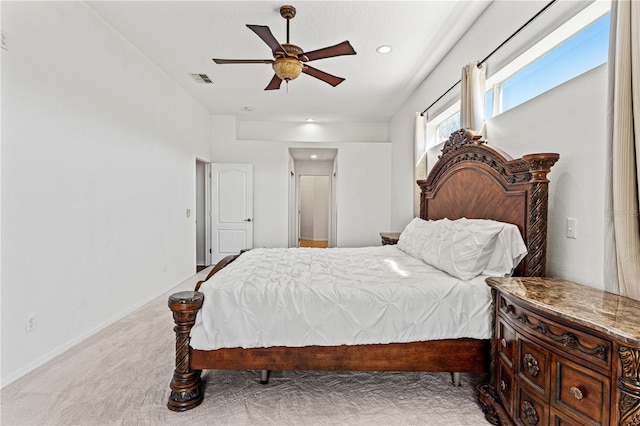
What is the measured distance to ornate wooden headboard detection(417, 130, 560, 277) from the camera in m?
1.89

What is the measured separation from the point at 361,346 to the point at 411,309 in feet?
1.25

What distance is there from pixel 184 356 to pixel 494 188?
2486mm

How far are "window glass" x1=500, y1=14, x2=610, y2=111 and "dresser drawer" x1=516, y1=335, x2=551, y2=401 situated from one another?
5.18ft

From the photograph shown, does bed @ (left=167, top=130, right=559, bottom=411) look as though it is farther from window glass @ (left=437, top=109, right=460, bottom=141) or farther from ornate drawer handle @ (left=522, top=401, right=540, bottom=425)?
window glass @ (left=437, top=109, right=460, bottom=141)

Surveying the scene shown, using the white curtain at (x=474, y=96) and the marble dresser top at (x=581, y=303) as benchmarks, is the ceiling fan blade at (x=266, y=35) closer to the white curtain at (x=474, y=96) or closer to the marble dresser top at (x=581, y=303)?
the white curtain at (x=474, y=96)

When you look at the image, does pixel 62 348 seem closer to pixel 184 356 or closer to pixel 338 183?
pixel 184 356

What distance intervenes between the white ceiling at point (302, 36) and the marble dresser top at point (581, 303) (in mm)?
2387

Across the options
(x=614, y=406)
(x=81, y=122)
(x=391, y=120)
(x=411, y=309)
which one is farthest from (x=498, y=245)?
(x=391, y=120)

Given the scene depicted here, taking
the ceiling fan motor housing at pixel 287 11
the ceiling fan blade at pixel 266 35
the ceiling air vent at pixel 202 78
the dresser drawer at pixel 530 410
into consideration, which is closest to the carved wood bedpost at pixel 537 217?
the dresser drawer at pixel 530 410

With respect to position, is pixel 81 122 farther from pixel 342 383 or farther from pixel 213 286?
pixel 342 383

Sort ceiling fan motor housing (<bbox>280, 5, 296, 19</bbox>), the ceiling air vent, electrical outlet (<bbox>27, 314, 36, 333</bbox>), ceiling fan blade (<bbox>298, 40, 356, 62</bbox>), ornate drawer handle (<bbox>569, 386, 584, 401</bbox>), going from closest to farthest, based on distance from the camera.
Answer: ornate drawer handle (<bbox>569, 386, 584, 401</bbox>)
electrical outlet (<bbox>27, 314, 36, 333</bbox>)
ceiling fan blade (<bbox>298, 40, 356, 62</bbox>)
ceiling fan motor housing (<bbox>280, 5, 296, 19</bbox>)
the ceiling air vent

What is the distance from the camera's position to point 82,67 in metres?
2.69

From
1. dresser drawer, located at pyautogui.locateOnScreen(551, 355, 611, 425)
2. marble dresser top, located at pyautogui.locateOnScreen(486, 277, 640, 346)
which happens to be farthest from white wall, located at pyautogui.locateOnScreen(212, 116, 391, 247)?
dresser drawer, located at pyautogui.locateOnScreen(551, 355, 611, 425)

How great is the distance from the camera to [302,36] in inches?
124
